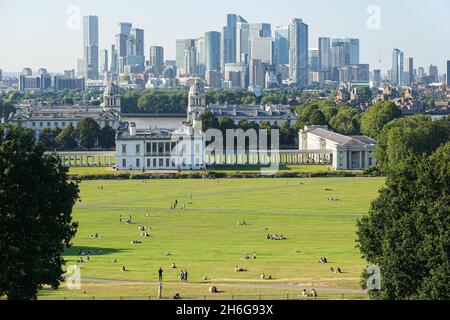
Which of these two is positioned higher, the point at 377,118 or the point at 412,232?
the point at 377,118

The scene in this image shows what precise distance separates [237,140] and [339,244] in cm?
5706

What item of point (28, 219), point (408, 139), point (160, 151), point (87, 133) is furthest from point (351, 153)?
point (28, 219)

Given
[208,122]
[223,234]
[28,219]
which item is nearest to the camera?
[28,219]

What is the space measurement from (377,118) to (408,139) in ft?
90.4

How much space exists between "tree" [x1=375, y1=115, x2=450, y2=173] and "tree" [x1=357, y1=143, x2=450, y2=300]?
4398cm

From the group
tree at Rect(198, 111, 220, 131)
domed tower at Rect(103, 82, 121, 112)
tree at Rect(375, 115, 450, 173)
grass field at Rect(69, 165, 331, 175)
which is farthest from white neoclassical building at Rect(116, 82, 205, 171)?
domed tower at Rect(103, 82, 121, 112)

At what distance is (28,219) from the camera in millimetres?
27562

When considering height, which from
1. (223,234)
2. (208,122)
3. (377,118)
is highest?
(377,118)

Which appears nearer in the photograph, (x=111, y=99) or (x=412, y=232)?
(x=412, y=232)

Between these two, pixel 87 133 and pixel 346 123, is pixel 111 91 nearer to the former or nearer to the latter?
pixel 87 133

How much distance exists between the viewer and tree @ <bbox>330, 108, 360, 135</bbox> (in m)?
110

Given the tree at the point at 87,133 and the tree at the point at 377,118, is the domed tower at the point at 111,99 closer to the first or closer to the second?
the tree at the point at 87,133

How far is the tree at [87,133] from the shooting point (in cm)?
10325

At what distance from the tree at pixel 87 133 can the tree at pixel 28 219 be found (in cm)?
7291
